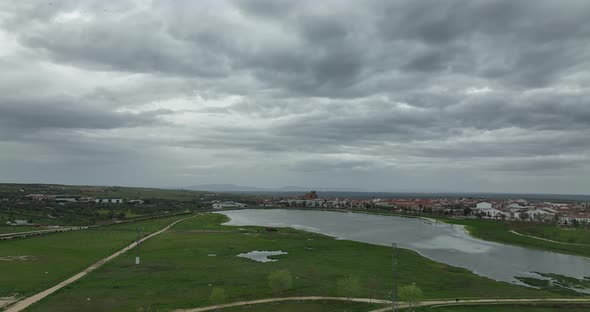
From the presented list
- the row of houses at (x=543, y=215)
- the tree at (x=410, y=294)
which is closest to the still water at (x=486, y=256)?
the tree at (x=410, y=294)

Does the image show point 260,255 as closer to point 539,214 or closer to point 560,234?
point 560,234

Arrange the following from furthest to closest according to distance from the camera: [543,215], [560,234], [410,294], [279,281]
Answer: [543,215] → [560,234] → [279,281] → [410,294]

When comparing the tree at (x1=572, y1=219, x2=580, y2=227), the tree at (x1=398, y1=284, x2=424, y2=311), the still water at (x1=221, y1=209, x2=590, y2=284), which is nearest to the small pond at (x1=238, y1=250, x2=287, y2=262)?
the still water at (x1=221, y1=209, x2=590, y2=284)

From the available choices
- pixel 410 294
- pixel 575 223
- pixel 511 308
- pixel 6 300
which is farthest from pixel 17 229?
pixel 575 223

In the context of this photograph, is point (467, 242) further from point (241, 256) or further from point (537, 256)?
point (241, 256)

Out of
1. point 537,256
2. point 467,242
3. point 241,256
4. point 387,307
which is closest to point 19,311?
point 387,307

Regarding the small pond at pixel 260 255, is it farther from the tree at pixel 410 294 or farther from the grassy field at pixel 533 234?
the grassy field at pixel 533 234
